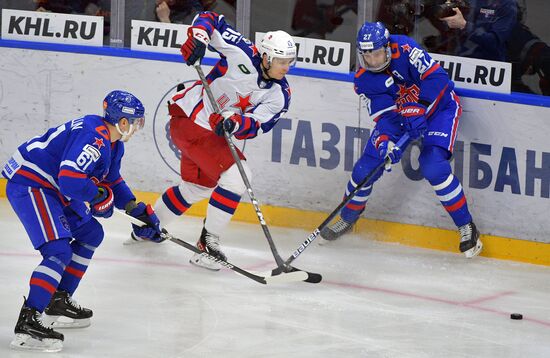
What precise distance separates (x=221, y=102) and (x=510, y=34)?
150 cm

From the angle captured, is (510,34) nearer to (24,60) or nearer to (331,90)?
(331,90)

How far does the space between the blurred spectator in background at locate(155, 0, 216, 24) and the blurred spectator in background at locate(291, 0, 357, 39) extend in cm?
55

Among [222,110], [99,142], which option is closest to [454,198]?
[222,110]

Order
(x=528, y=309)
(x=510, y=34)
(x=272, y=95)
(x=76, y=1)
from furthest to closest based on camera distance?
(x=76, y=1) < (x=510, y=34) < (x=272, y=95) < (x=528, y=309)

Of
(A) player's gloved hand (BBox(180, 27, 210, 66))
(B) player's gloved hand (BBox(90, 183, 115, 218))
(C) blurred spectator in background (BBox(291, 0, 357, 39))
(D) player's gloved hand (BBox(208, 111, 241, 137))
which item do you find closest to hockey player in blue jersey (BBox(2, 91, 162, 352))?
(B) player's gloved hand (BBox(90, 183, 115, 218))

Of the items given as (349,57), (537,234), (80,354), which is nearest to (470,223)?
(537,234)

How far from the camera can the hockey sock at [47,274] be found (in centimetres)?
408

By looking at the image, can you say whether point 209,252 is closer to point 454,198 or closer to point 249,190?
point 249,190

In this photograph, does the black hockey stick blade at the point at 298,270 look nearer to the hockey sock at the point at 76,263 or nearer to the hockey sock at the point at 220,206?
the hockey sock at the point at 220,206

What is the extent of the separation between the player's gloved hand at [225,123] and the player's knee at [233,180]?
8.2 inches

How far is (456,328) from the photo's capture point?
468 cm

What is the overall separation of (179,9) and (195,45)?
1.32 m

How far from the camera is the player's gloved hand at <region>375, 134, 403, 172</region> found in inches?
214

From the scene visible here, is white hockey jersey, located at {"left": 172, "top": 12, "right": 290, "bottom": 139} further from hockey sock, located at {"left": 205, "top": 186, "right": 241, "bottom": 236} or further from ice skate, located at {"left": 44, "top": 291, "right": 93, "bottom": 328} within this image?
ice skate, located at {"left": 44, "top": 291, "right": 93, "bottom": 328}
